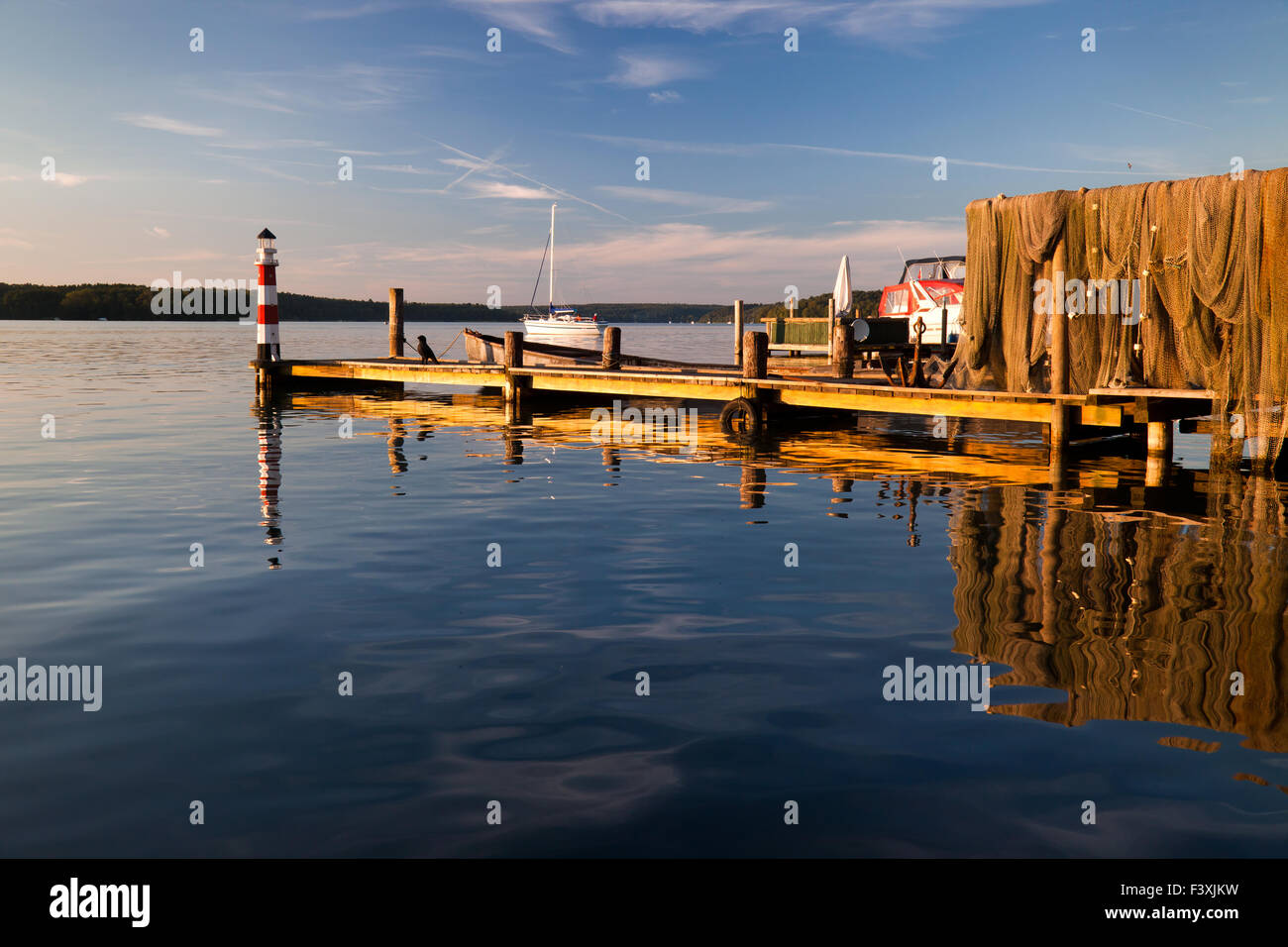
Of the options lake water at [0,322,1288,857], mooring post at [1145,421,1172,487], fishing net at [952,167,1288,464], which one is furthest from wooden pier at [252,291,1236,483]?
lake water at [0,322,1288,857]

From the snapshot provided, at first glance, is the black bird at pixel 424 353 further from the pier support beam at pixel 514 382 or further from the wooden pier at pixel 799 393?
the pier support beam at pixel 514 382

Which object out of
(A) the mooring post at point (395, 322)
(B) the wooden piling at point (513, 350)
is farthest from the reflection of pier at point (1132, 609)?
(A) the mooring post at point (395, 322)

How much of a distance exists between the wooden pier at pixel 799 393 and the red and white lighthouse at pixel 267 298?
57 cm

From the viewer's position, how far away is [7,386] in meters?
35.8

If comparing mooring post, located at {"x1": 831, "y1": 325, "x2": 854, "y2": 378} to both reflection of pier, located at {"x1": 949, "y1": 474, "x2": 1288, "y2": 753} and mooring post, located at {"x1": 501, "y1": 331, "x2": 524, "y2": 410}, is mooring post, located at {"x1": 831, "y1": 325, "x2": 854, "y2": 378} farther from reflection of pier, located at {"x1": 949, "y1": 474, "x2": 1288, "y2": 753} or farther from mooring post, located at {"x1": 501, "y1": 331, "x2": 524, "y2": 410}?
reflection of pier, located at {"x1": 949, "y1": 474, "x2": 1288, "y2": 753}

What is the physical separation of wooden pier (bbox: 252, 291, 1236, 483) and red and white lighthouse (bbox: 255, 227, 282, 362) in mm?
566

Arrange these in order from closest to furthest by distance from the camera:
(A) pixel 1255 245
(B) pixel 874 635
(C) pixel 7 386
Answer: (B) pixel 874 635
(A) pixel 1255 245
(C) pixel 7 386

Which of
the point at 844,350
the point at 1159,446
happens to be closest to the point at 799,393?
the point at 844,350

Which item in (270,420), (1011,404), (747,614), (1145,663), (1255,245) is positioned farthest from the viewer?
(270,420)

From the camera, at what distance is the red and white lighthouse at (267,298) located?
29188mm
